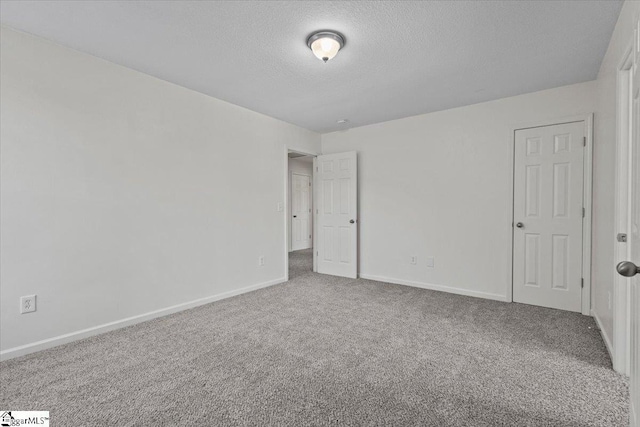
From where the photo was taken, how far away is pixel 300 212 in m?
7.92

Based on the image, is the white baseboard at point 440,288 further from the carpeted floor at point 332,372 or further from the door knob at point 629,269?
the door knob at point 629,269

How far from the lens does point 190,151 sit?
3301 millimetres

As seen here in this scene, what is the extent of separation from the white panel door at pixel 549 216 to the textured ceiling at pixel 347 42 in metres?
0.61

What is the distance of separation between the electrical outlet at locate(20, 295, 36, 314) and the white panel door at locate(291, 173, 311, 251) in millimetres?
5514

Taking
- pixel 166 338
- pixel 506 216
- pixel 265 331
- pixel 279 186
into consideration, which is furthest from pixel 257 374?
pixel 506 216

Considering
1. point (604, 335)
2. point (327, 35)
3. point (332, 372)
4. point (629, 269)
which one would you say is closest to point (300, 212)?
point (327, 35)

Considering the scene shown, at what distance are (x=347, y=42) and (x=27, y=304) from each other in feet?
10.3

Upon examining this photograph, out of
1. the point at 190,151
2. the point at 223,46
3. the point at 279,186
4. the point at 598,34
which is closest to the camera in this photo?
the point at 598,34

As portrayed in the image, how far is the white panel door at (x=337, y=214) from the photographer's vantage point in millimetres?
4680

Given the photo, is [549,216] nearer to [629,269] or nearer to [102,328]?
[629,269]

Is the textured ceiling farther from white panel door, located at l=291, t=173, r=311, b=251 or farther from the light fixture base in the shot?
white panel door, located at l=291, t=173, r=311, b=251

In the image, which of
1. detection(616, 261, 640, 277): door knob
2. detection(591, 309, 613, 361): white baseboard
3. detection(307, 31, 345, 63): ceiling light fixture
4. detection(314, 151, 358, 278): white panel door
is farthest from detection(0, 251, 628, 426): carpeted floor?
detection(307, 31, 345, 63): ceiling light fixture

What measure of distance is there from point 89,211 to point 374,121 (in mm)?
3621

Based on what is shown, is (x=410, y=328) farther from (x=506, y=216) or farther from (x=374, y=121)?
(x=374, y=121)
